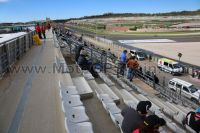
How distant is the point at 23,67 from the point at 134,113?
21.6 feet

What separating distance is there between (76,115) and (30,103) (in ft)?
4.20

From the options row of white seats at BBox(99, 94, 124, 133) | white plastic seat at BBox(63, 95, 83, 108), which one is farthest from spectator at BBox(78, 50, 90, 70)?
white plastic seat at BBox(63, 95, 83, 108)

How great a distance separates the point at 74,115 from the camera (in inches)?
194

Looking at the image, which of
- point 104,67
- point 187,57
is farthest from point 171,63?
point 104,67

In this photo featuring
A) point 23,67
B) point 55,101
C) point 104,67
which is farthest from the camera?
point 104,67

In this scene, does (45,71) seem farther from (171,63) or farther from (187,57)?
(187,57)

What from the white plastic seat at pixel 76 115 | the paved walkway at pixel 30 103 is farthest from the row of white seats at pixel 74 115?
the paved walkway at pixel 30 103

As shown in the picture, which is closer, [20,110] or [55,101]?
[20,110]

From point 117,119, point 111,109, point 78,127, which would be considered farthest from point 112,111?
point 78,127

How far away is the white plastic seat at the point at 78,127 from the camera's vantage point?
4096 mm

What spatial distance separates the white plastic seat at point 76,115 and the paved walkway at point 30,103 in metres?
0.16

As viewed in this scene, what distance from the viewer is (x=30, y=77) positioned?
328 inches

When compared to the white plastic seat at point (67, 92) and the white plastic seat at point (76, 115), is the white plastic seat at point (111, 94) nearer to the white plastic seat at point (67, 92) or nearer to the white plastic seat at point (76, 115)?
the white plastic seat at point (67, 92)

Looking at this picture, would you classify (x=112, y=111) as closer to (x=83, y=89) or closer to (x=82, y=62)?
(x=83, y=89)
